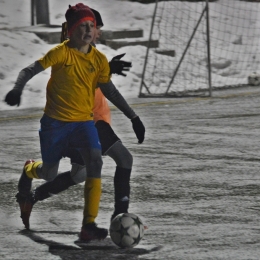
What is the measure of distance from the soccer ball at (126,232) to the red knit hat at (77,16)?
1.35 meters

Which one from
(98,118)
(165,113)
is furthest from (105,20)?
(98,118)

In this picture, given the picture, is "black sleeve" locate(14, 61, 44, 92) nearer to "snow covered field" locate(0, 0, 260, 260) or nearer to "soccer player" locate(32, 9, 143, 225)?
"soccer player" locate(32, 9, 143, 225)

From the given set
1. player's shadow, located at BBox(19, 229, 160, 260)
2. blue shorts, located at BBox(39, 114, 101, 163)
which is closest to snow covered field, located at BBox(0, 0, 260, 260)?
player's shadow, located at BBox(19, 229, 160, 260)

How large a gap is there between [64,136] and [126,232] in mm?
823

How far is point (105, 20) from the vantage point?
2292 centimetres

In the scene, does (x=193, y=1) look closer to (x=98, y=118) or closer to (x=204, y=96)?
(x=204, y=96)

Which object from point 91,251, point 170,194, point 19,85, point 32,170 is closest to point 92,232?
point 91,251

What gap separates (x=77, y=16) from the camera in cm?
724

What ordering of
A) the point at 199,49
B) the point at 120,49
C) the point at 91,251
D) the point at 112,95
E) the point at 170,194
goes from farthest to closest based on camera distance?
the point at 199,49
the point at 120,49
the point at 170,194
the point at 112,95
the point at 91,251

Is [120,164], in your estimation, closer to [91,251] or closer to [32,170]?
[32,170]

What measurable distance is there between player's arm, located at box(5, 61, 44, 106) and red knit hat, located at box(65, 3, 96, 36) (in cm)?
36

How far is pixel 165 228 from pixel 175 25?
A: 16070mm

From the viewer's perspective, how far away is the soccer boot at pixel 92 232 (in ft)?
23.1

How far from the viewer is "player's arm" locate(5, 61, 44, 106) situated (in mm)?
6961
